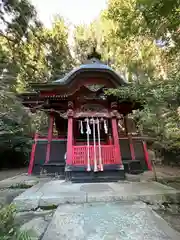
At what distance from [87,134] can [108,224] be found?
4033mm

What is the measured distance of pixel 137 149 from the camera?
7832mm

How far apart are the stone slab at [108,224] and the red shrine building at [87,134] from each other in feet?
7.65

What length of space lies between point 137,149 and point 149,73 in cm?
423

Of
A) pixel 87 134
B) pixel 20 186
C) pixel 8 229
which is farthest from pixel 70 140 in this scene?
pixel 8 229

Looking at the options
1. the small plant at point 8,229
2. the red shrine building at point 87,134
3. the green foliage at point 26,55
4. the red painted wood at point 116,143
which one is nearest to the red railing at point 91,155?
the red shrine building at point 87,134

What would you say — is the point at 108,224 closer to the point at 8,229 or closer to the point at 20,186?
the point at 8,229

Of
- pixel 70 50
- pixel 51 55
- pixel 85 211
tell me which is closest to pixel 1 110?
pixel 85 211

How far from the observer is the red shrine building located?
559cm

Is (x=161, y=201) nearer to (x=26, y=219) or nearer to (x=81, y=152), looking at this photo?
(x=26, y=219)

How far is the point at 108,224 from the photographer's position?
2.46 metres

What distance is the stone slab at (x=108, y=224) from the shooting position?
2.14 metres

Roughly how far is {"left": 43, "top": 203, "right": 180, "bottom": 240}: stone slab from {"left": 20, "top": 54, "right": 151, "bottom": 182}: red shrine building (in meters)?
2.33

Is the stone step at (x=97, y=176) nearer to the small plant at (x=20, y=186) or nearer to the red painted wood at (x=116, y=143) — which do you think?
the red painted wood at (x=116, y=143)

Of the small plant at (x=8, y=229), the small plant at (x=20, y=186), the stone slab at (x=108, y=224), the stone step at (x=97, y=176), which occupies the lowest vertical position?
the stone slab at (x=108, y=224)
